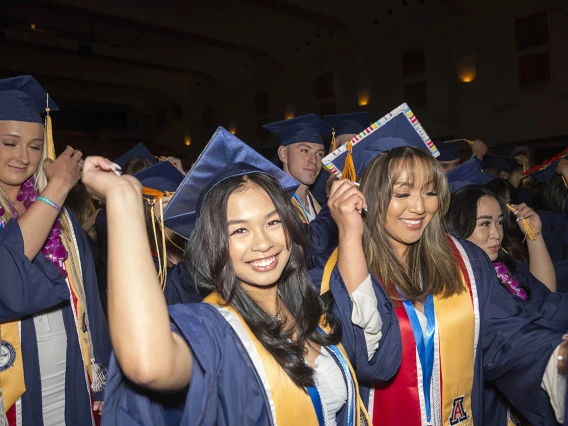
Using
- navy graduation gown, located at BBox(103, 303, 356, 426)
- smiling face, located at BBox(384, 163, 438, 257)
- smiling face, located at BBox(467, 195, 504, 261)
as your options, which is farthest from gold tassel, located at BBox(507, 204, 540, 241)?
navy graduation gown, located at BBox(103, 303, 356, 426)

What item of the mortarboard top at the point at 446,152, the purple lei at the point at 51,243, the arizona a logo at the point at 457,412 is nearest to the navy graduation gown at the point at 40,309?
the purple lei at the point at 51,243

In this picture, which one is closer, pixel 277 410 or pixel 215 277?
pixel 277 410

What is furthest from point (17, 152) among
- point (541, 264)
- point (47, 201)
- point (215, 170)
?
point (541, 264)

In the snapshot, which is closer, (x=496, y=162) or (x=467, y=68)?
(x=496, y=162)

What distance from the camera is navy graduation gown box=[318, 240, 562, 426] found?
1.57 m

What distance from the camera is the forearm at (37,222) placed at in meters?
1.85

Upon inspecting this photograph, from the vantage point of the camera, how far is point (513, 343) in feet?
5.52

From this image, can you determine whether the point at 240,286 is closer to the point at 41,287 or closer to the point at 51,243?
the point at 41,287

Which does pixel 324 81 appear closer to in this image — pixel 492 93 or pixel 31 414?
pixel 492 93

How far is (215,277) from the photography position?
1389 millimetres

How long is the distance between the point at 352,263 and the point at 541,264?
1740 millimetres

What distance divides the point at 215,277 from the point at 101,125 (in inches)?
881

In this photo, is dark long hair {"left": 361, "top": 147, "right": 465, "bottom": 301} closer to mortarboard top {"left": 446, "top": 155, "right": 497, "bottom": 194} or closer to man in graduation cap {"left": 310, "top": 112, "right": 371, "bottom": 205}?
mortarboard top {"left": 446, "top": 155, "right": 497, "bottom": 194}

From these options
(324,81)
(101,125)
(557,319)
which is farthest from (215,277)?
(101,125)
